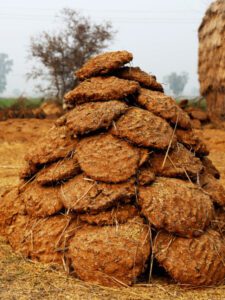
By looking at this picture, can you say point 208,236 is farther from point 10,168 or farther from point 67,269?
point 10,168

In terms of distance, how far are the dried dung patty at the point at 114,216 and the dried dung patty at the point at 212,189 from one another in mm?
745

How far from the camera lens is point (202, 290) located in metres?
3.25

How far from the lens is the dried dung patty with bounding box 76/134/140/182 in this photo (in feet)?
11.7

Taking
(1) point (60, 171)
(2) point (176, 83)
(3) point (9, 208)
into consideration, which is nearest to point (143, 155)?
(1) point (60, 171)

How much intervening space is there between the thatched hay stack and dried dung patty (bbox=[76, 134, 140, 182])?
388 inches

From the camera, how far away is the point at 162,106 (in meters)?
4.07

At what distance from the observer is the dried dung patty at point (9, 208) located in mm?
4168

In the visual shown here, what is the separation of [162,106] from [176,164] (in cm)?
54

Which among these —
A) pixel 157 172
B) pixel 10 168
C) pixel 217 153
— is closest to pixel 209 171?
pixel 157 172

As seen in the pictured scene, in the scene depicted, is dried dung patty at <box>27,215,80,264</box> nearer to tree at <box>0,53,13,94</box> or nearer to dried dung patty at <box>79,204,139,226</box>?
dried dung patty at <box>79,204,139,226</box>

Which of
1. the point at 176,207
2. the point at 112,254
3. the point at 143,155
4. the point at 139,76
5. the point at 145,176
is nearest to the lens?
the point at 112,254

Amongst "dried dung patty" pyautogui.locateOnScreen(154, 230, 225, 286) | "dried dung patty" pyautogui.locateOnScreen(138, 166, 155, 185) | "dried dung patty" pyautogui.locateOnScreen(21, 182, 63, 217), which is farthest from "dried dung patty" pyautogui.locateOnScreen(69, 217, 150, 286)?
"dried dung patty" pyautogui.locateOnScreen(21, 182, 63, 217)

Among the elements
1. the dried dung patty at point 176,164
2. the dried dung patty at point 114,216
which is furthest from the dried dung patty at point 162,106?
the dried dung patty at point 114,216

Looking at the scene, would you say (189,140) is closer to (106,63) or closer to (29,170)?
(106,63)
